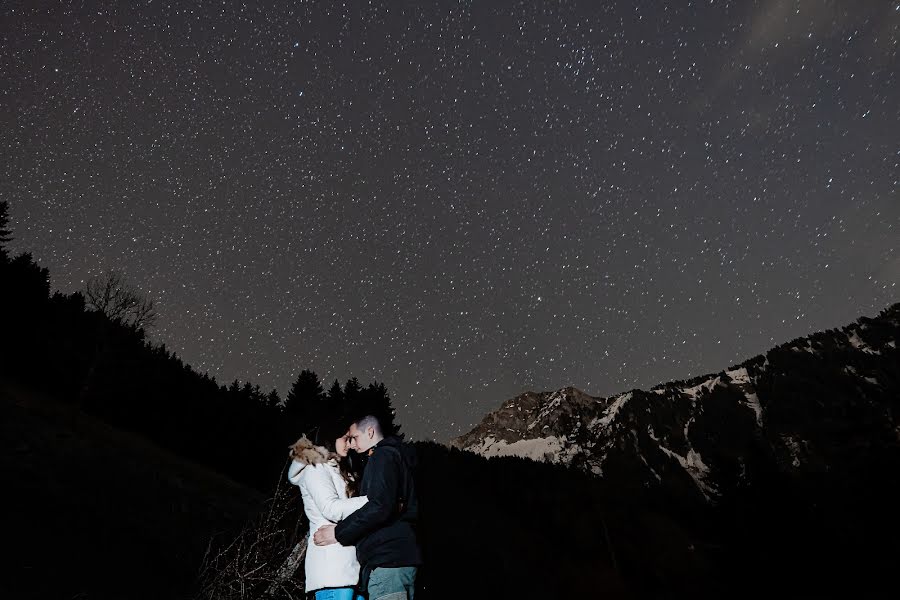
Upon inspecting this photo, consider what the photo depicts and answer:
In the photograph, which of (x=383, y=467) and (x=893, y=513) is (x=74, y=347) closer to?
(x=383, y=467)

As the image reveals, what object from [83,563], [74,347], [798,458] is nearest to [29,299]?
[74,347]

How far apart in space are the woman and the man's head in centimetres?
11

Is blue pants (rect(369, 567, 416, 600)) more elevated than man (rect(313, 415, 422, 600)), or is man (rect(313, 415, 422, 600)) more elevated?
man (rect(313, 415, 422, 600))

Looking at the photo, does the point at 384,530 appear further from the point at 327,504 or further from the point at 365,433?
the point at 365,433

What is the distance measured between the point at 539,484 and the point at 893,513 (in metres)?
34.9

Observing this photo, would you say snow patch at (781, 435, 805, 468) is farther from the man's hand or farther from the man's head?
the man's hand

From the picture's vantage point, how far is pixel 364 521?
2.61 m

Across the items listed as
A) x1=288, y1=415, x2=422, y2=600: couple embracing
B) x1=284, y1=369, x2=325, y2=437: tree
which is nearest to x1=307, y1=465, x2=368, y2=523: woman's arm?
x1=288, y1=415, x2=422, y2=600: couple embracing

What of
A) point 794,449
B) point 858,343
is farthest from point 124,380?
point 858,343

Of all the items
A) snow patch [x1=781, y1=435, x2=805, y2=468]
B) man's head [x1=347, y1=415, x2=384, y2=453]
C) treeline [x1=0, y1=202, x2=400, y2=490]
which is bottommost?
man's head [x1=347, y1=415, x2=384, y2=453]

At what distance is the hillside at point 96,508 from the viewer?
1130 cm

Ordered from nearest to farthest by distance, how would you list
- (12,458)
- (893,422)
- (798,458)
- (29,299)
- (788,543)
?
(893,422), (12,458), (788,543), (29,299), (798,458)

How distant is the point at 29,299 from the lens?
1212 inches

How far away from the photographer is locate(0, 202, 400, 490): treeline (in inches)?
1115
